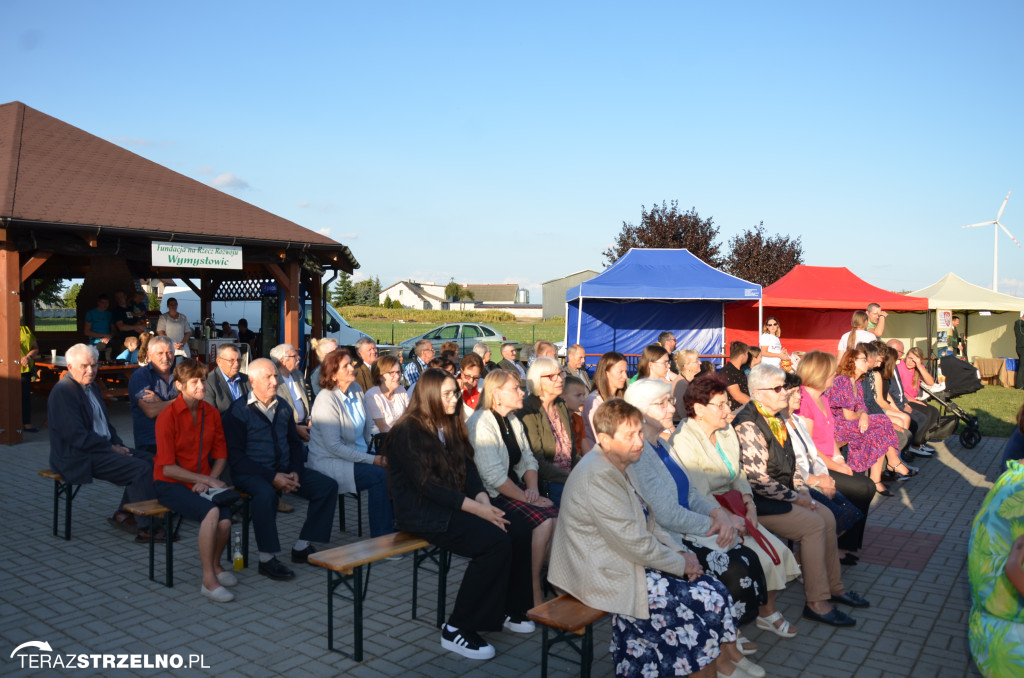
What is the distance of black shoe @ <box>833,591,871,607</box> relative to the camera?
4594 mm

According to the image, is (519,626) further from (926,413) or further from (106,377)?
(106,377)

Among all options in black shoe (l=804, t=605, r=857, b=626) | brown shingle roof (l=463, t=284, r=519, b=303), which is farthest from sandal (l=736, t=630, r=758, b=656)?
brown shingle roof (l=463, t=284, r=519, b=303)

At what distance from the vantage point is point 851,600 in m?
4.59

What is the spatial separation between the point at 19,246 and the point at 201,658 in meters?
8.85

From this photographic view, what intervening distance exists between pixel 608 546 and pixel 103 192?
1169 centimetres

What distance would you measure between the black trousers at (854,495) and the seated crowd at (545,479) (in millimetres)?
13

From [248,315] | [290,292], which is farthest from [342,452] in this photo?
[248,315]

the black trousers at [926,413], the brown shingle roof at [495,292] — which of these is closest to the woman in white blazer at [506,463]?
the black trousers at [926,413]

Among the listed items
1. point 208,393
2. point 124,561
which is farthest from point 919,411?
point 124,561

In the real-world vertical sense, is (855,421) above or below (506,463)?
below

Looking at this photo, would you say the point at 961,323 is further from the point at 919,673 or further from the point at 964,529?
the point at 919,673

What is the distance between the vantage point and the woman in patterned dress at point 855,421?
23.6 feet

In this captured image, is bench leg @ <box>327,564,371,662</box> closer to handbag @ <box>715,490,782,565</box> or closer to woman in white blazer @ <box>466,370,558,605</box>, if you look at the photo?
woman in white blazer @ <box>466,370,558,605</box>

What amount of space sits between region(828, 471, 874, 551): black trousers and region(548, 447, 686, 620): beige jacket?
2654 millimetres
